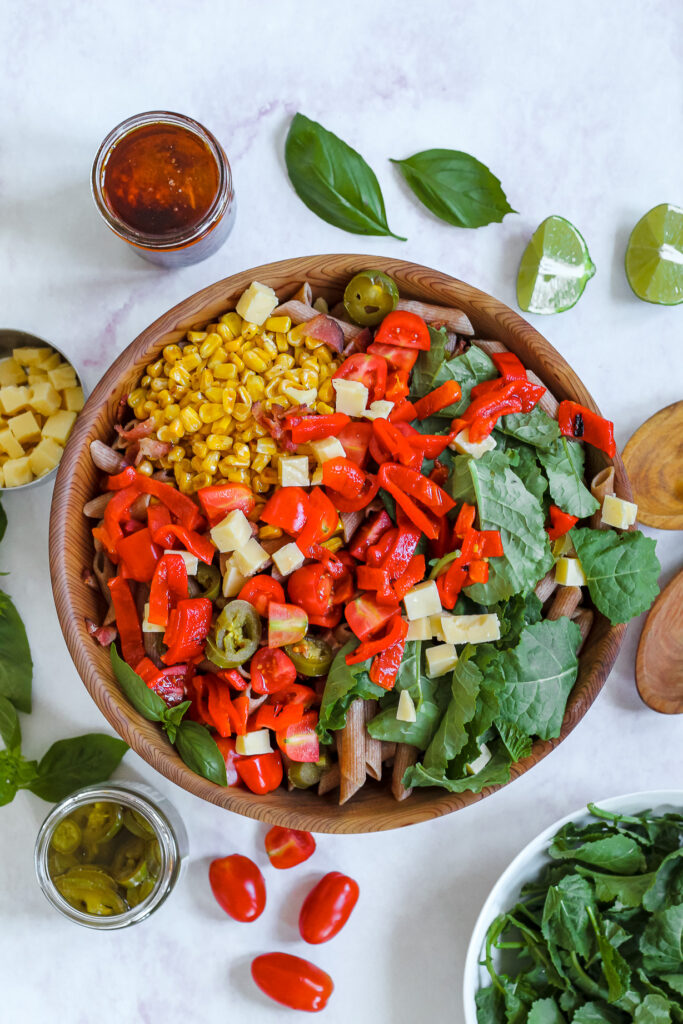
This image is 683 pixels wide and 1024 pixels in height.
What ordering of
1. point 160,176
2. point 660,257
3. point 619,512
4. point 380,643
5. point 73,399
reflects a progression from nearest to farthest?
1. point 380,643
2. point 619,512
3. point 160,176
4. point 73,399
5. point 660,257

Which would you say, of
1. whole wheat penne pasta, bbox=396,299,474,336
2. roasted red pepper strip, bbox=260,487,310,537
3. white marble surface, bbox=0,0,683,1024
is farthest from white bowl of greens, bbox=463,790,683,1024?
whole wheat penne pasta, bbox=396,299,474,336

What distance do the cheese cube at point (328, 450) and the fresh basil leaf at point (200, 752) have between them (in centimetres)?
68

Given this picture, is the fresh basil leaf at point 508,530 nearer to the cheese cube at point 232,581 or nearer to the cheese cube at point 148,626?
the cheese cube at point 232,581

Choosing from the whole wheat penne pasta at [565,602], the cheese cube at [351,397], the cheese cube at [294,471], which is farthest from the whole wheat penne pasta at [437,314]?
the whole wheat penne pasta at [565,602]

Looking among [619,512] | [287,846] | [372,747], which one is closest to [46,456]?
[372,747]

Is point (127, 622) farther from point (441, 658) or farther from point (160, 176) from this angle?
point (160, 176)

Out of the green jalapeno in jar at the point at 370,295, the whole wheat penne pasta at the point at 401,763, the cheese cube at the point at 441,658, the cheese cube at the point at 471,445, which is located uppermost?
the green jalapeno in jar at the point at 370,295

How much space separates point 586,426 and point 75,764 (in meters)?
1.58

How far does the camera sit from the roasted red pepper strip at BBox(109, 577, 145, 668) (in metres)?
1.95

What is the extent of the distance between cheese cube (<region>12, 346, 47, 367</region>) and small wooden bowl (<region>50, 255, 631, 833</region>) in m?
0.29

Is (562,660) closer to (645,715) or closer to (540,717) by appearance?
(540,717)

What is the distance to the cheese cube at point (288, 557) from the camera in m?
1.87

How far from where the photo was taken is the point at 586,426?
2.01 meters

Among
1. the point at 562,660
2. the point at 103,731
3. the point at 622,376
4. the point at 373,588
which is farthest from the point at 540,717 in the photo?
the point at 103,731
